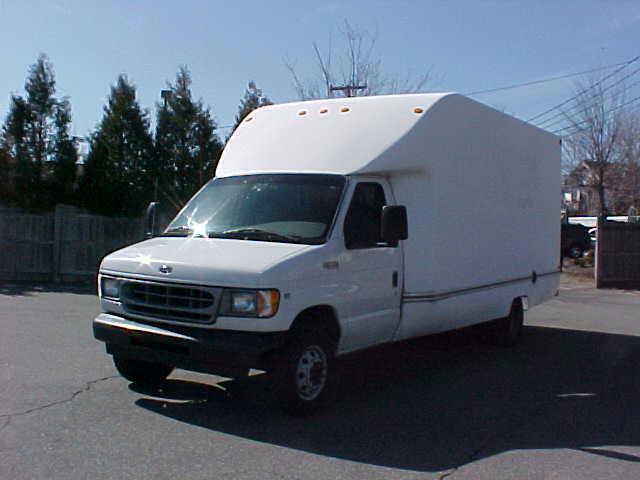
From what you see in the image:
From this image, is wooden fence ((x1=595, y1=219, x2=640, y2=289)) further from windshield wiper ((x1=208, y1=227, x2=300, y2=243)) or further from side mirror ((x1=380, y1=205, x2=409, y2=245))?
windshield wiper ((x1=208, y1=227, x2=300, y2=243))

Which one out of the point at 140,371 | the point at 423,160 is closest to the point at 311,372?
the point at 140,371

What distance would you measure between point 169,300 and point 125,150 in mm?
16644

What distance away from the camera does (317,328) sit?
23.4ft

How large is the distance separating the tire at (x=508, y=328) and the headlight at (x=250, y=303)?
17.9ft

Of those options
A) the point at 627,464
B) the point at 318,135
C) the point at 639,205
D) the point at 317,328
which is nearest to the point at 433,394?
the point at 317,328

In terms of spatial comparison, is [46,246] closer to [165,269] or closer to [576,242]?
[165,269]

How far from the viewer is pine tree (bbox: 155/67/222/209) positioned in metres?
22.8

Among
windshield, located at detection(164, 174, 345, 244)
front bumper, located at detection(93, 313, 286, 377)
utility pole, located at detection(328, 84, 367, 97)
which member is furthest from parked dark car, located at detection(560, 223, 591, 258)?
front bumper, located at detection(93, 313, 286, 377)

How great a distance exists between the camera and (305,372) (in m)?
6.98

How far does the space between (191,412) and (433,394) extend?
2646 millimetres

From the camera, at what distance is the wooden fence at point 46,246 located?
1867 cm

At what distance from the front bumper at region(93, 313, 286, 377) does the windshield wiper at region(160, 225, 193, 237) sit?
1105 mm

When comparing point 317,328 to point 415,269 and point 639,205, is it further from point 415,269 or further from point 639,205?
point 639,205

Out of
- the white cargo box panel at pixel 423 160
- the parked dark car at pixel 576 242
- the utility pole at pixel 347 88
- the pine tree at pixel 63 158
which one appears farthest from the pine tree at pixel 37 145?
the parked dark car at pixel 576 242
